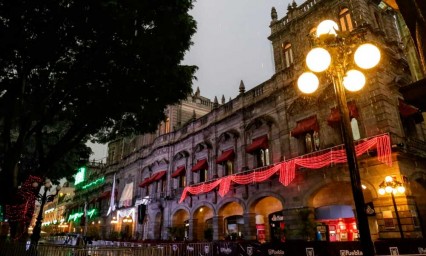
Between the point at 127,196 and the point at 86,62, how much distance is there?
27831 millimetres

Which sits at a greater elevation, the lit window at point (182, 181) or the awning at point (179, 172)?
Answer: the awning at point (179, 172)

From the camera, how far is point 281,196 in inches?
718

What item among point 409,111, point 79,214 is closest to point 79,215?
point 79,214

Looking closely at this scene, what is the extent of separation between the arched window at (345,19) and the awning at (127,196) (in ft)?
91.4

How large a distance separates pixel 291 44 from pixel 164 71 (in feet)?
42.2

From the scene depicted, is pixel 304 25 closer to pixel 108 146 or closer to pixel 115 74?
pixel 115 74

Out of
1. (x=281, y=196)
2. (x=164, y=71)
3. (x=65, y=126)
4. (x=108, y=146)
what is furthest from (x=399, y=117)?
(x=108, y=146)

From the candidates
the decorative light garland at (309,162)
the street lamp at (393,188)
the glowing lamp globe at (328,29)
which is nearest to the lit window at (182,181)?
the decorative light garland at (309,162)

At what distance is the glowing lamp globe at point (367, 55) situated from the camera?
4.89 m

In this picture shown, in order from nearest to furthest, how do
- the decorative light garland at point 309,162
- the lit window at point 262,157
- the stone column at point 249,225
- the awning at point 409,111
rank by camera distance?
the decorative light garland at point 309,162
the awning at point 409,111
the stone column at point 249,225
the lit window at point 262,157

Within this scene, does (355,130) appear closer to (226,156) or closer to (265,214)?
(265,214)

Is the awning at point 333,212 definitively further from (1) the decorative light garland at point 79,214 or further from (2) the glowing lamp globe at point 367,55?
(1) the decorative light garland at point 79,214

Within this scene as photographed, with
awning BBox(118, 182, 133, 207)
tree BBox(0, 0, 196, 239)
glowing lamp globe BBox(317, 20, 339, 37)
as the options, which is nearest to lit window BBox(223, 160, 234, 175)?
tree BBox(0, 0, 196, 239)

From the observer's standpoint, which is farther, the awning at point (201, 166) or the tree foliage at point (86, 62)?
the awning at point (201, 166)
